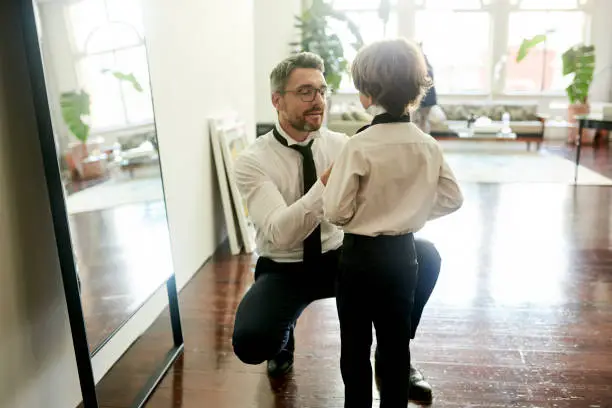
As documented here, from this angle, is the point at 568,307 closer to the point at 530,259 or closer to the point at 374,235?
the point at 530,259

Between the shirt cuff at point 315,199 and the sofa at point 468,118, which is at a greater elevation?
the shirt cuff at point 315,199

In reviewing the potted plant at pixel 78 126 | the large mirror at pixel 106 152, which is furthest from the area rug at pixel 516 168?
the potted plant at pixel 78 126

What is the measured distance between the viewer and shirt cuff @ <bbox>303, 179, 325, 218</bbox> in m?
1.68

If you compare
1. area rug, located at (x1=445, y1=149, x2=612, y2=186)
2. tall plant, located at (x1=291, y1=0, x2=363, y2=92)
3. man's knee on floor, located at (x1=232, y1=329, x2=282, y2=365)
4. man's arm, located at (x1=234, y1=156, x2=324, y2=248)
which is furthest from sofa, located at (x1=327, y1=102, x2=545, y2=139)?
man's knee on floor, located at (x1=232, y1=329, x2=282, y2=365)

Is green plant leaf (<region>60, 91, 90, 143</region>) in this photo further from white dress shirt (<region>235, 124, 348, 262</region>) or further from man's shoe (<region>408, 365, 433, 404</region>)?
man's shoe (<region>408, 365, 433, 404</region>)

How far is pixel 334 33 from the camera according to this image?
6930 mm

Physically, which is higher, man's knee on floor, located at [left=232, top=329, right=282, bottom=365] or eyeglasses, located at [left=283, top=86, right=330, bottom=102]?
eyeglasses, located at [left=283, top=86, right=330, bottom=102]

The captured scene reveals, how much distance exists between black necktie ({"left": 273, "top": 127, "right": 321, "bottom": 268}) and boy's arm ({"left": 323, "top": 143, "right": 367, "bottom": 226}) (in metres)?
0.48

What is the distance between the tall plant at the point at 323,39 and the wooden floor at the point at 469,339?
3.34m

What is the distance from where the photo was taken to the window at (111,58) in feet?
5.77

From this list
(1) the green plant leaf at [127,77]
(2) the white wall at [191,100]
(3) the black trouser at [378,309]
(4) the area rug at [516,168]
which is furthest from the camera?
(4) the area rug at [516,168]

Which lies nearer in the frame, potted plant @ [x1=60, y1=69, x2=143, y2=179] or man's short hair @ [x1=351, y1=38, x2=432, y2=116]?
man's short hair @ [x1=351, y1=38, x2=432, y2=116]

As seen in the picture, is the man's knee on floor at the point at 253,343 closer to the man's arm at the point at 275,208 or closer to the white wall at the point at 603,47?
the man's arm at the point at 275,208

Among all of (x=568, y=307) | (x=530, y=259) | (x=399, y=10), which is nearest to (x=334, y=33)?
(x=399, y=10)
